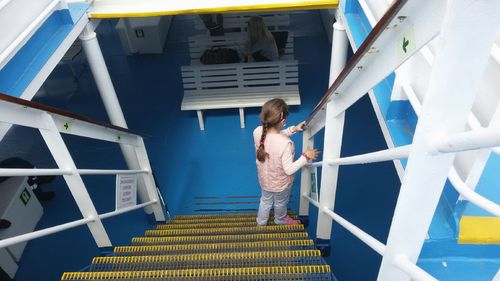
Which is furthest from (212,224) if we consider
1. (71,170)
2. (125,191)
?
(71,170)

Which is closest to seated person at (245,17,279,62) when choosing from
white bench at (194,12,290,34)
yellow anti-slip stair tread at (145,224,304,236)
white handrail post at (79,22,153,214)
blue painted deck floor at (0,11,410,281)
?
white bench at (194,12,290,34)

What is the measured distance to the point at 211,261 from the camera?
247 cm

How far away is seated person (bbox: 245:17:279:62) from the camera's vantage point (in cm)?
590

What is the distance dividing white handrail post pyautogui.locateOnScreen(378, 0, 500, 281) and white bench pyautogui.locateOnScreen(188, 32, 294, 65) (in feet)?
18.8

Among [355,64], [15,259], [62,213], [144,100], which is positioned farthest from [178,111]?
[355,64]

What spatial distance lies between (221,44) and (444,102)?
601 centimetres

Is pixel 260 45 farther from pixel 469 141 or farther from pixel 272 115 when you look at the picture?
pixel 469 141

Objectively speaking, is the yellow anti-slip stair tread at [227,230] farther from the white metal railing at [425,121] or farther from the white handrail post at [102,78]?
the white metal railing at [425,121]

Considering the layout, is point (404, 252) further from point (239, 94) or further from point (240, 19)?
point (240, 19)

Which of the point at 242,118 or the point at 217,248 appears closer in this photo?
the point at 217,248

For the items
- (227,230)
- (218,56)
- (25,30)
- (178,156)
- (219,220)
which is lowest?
(178,156)

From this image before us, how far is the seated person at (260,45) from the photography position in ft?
19.4

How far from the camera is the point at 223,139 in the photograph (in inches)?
228

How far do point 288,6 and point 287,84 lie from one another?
257 cm
